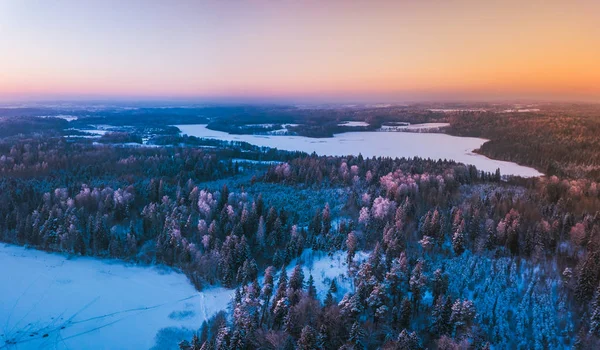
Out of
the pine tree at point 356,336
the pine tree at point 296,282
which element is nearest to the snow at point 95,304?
the pine tree at point 296,282

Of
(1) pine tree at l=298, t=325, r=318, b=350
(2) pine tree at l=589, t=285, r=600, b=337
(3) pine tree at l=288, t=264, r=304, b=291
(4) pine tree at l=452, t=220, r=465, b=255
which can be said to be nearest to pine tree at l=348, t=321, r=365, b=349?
(1) pine tree at l=298, t=325, r=318, b=350

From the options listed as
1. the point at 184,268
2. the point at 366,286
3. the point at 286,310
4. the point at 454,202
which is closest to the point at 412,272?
the point at 366,286

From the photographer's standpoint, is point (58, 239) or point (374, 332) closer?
point (374, 332)

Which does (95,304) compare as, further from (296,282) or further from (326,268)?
(326,268)

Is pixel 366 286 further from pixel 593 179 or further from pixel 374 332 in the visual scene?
pixel 593 179

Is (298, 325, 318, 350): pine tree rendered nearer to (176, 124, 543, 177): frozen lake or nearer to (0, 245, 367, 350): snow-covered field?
(0, 245, 367, 350): snow-covered field

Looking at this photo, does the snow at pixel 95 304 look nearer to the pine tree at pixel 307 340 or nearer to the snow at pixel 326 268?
the snow at pixel 326 268
